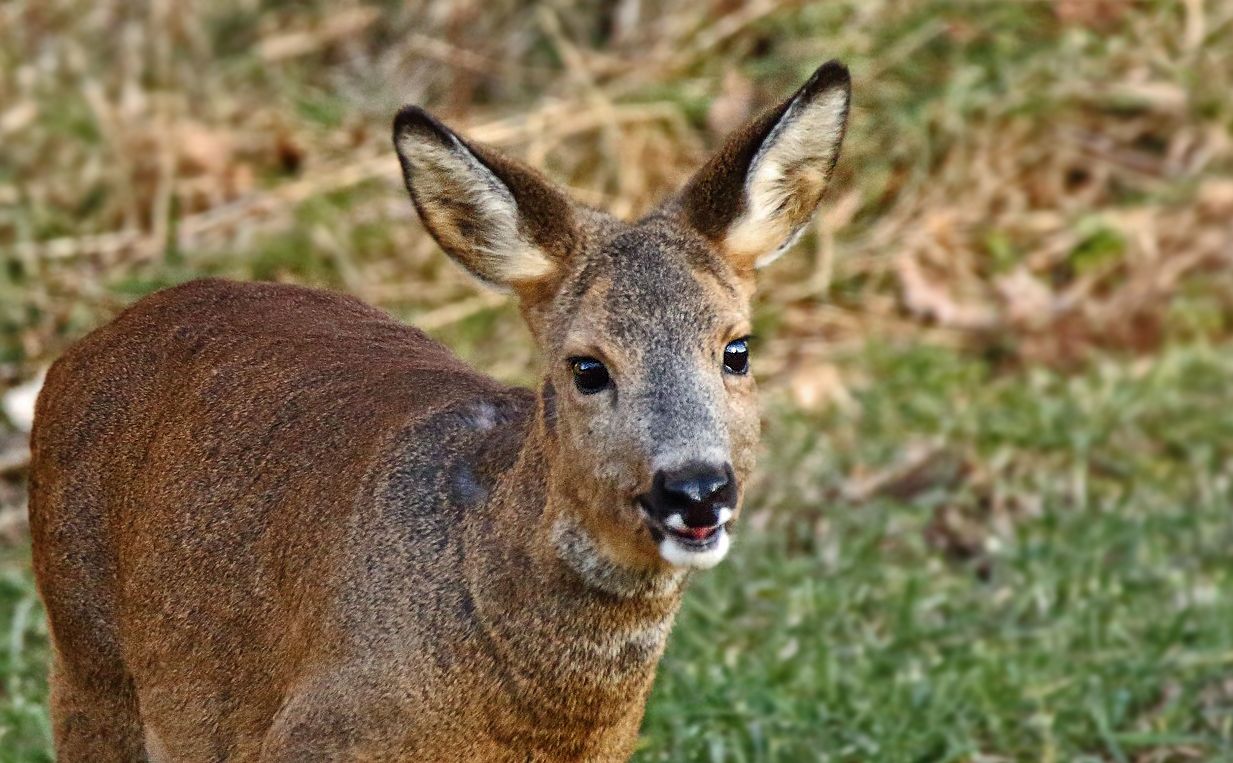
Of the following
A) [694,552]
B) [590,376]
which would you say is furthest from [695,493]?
[590,376]

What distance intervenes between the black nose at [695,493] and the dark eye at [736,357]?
1.35 ft

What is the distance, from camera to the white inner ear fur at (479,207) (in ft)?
14.6

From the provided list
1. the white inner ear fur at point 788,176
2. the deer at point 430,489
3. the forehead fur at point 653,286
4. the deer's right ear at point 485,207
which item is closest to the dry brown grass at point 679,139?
the deer at point 430,489

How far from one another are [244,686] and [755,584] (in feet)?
8.71

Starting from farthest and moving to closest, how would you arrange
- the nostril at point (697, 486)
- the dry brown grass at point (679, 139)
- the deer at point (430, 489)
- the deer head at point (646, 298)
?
the dry brown grass at point (679, 139) → the deer at point (430, 489) → the deer head at point (646, 298) → the nostril at point (697, 486)

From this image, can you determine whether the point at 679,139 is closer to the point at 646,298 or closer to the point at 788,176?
the point at 788,176

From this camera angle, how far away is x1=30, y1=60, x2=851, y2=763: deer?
4238 mm

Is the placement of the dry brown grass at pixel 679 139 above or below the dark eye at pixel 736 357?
below

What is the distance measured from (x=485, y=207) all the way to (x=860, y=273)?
5759 mm

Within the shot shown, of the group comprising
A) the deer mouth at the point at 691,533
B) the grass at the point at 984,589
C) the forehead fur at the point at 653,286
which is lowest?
the grass at the point at 984,589

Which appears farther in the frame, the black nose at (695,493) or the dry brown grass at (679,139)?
the dry brown grass at (679,139)

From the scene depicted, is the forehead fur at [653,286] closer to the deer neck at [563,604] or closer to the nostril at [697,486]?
the deer neck at [563,604]

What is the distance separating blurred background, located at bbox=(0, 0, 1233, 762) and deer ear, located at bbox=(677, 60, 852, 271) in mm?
1769

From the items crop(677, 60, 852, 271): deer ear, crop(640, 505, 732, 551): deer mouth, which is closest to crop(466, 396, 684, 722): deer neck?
crop(640, 505, 732, 551): deer mouth
